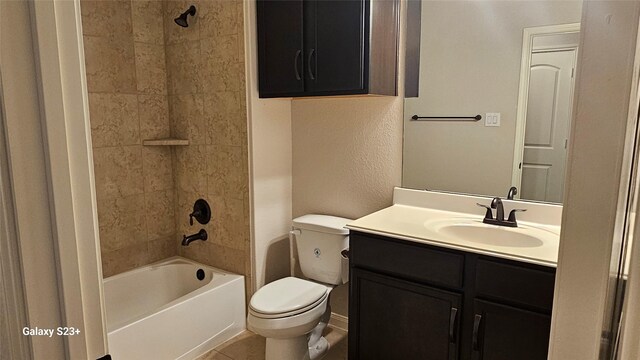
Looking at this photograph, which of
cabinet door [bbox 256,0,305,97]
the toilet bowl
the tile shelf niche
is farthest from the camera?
the tile shelf niche

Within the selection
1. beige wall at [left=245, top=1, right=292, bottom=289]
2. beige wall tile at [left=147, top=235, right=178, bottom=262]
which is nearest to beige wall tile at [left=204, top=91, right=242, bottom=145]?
beige wall at [left=245, top=1, right=292, bottom=289]

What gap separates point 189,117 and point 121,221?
0.83m

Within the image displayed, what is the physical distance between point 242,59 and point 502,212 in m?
1.68

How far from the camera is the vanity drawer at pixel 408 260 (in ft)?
5.69

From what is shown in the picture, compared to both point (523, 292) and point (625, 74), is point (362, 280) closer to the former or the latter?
point (523, 292)

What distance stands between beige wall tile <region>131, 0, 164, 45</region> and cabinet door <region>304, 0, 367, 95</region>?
3.91 feet

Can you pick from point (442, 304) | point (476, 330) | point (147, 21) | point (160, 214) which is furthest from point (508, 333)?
point (147, 21)

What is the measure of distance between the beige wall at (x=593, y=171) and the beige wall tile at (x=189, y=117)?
2.47m

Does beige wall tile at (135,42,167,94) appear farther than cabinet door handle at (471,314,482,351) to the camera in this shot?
Yes

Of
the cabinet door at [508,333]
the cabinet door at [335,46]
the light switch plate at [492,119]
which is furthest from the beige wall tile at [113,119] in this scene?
the cabinet door at [508,333]

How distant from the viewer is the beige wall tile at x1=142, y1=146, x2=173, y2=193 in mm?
2854

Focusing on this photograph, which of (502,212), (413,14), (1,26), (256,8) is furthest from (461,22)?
(1,26)

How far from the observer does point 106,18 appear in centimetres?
256

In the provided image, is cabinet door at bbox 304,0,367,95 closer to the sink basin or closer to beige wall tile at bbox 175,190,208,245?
the sink basin
